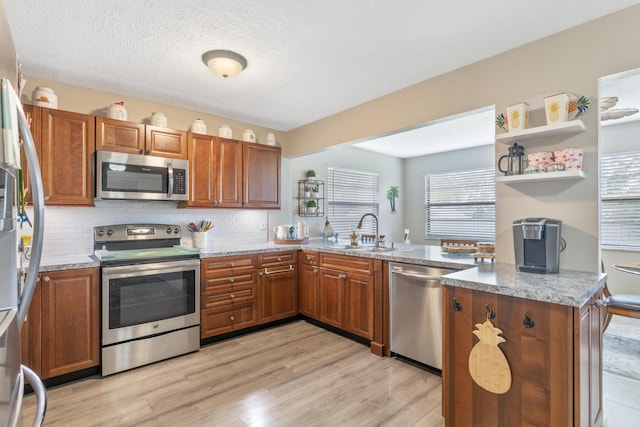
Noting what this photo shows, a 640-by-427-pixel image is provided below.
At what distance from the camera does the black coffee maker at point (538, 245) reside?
1899 mm

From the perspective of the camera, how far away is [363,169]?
5.72 metres

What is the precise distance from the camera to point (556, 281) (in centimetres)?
171

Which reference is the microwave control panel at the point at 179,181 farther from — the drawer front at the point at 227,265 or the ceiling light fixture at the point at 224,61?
the ceiling light fixture at the point at 224,61

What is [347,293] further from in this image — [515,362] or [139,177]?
[139,177]

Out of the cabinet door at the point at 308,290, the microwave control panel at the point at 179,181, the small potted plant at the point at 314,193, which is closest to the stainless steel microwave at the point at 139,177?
the microwave control panel at the point at 179,181

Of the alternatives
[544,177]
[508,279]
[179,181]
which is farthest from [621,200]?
[179,181]

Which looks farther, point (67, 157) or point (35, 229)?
point (67, 157)

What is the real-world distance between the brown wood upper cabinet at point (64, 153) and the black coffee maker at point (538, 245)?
3.41m

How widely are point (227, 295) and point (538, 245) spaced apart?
2.70m

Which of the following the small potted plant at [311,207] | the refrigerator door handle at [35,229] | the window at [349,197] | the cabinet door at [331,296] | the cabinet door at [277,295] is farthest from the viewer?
the window at [349,197]

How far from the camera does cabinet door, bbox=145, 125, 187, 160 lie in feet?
10.2

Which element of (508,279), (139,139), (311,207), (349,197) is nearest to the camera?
(508,279)

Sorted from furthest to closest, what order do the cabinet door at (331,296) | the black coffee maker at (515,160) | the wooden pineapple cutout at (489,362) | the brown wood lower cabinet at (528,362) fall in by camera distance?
the cabinet door at (331,296) < the black coffee maker at (515,160) < the wooden pineapple cutout at (489,362) < the brown wood lower cabinet at (528,362)

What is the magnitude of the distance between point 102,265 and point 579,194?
3.46m
